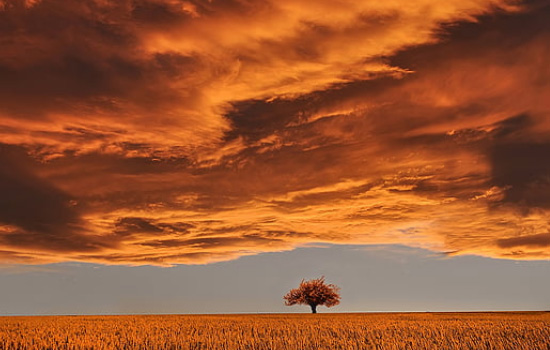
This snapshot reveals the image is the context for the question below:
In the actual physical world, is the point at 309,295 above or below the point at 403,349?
above

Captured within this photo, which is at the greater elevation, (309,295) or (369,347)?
(309,295)

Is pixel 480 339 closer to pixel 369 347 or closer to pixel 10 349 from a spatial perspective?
pixel 369 347

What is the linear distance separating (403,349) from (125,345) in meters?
12.0

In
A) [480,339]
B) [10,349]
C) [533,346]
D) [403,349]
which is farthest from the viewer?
[480,339]

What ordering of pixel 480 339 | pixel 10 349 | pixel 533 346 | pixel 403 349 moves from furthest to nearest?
pixel 480 339 < pixel 10 349 < pixel 533 346 < pixel 403 349

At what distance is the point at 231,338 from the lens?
25469 millimetres

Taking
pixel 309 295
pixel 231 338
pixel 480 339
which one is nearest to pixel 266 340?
pixel 231 338

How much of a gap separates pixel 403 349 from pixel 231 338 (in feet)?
29.0

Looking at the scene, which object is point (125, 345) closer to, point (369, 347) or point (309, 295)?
point (369, 347)

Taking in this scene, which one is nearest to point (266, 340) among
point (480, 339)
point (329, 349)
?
point (329, 349)

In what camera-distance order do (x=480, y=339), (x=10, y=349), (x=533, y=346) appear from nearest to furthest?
(x=533, y=346) < (x=10, y=349) < (x=480, y=339)

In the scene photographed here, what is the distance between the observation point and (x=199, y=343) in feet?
79.4

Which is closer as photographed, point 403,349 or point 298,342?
point 403,349

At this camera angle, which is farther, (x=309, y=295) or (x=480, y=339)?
(x=309, y=295)
